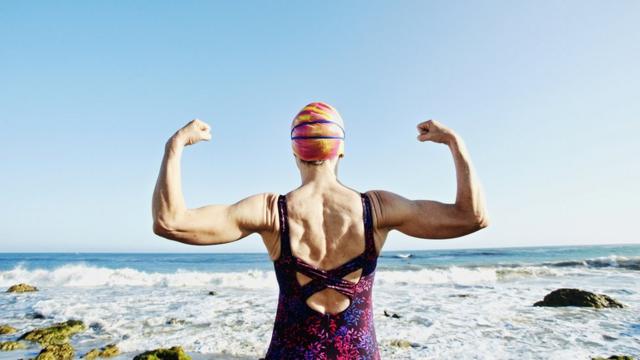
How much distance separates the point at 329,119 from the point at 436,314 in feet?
33.9

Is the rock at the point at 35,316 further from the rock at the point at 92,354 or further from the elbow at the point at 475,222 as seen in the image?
the elbow at the point at 475,222

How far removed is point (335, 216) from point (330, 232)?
0.08 metres

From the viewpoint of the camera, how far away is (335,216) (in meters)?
2.03

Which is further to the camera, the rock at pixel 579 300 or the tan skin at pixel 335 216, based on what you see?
the rock at pixel 579 300

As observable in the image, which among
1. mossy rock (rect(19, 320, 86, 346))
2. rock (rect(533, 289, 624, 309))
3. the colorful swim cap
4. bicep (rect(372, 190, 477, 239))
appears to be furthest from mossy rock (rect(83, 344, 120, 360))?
rock (rect(533, 289, 624, 309))

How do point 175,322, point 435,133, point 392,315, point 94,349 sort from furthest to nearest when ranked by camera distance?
point 392,315
point 175,322
point 94,349
point 435,133

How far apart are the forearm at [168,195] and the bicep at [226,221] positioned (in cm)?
4

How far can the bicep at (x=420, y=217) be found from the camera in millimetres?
1948

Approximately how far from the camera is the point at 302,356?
2.01 m

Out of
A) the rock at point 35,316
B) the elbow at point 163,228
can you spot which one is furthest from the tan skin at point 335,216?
the rock at point 35,316

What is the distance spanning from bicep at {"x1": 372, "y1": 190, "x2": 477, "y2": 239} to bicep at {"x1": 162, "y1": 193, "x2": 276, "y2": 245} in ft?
1.73

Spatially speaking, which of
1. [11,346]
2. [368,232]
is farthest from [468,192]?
[11,346]

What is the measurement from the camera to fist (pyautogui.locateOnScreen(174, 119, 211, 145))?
72.9 inches

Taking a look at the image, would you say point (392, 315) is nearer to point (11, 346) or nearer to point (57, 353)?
point (57, 353)
